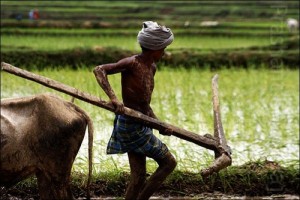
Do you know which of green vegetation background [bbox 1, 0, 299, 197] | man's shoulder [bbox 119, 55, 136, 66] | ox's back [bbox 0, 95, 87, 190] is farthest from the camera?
green vegetation background [bbox 1, 0, 299, 197]

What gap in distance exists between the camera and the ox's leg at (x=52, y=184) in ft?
11.5

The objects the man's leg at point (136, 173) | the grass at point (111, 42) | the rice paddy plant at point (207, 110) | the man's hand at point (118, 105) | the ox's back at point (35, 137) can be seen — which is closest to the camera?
the ox's back at point (35, 137)

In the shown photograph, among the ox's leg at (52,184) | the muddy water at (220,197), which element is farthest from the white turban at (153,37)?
the muddy water at (220,197)

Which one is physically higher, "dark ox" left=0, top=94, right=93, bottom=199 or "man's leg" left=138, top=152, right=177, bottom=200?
"dark ox" left=0, top=94, right=93, bottom=199

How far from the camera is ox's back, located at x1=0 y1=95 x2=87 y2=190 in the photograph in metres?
3.40

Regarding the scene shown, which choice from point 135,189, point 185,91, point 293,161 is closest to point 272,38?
point 185,91

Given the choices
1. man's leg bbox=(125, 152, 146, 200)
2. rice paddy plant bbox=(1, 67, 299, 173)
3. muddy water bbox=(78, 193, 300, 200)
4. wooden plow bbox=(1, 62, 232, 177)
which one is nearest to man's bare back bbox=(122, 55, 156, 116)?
wooden plow bbox=(1, 62, 232, 177)

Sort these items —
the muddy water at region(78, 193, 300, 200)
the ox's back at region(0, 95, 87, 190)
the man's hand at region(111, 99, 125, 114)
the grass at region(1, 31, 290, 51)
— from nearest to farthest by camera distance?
the ox's back at region(0, 95, 87, 190), the man's hand at region(111, 99, 125, 114), the muddy water at region(78, 193, 300, 200), the grass at region(1, 31, 290, 51)

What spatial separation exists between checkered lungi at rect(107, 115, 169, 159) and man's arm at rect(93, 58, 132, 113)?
0.74 ft

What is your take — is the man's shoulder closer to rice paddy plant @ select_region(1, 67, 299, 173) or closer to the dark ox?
the dark ox

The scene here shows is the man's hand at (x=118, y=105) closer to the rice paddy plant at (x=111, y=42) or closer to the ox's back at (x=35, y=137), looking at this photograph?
the ox's back at (x=35, y=137)

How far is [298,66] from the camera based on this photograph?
38.8 feet

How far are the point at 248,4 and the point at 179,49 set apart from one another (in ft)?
23.8

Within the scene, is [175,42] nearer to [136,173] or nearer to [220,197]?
[220,197]
